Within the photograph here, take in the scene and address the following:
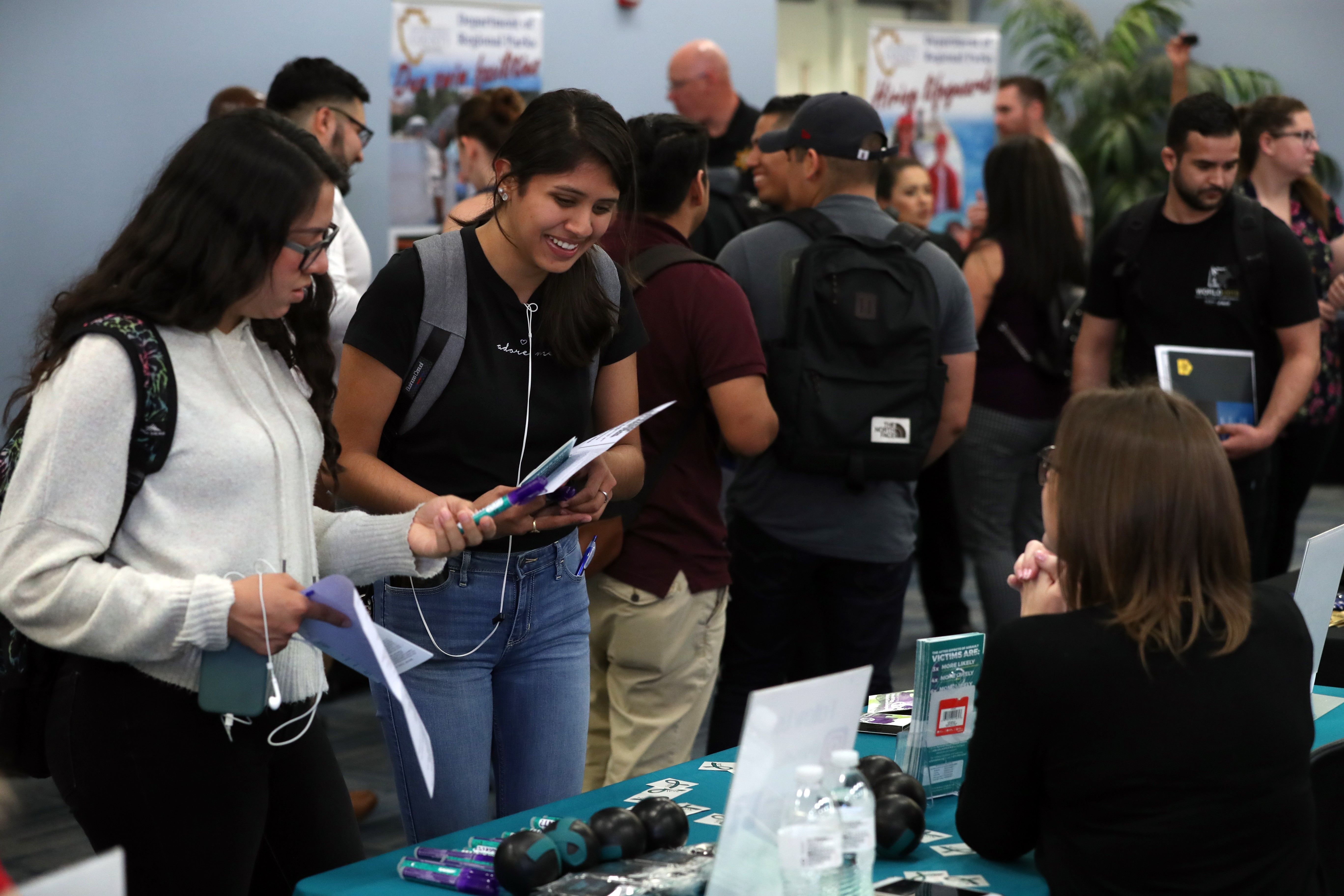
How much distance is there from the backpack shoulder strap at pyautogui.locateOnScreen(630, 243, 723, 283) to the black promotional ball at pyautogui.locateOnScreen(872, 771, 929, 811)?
1.29 metres

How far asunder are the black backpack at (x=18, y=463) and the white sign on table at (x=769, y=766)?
755mm

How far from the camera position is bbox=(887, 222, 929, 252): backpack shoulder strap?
10.3 feet

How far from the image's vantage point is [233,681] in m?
1.60

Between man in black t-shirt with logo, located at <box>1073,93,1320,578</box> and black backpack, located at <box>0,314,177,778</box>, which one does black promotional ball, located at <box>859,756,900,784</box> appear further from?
man in black t-shirt with logo, located at <box>1073,93,1320,578</box>

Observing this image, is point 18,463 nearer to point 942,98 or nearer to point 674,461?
point 674,461

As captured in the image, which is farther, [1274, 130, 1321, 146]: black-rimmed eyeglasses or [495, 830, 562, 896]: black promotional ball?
[1274, 130, 1321, 146]: black-rimmed eyeglasses

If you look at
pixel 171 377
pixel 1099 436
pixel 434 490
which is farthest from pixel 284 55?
pixel 1099 436

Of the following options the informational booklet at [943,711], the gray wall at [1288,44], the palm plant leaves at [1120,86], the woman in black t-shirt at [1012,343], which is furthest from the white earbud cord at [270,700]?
the gray wall at [1288,44]

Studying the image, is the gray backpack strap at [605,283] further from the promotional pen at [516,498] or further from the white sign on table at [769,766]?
the white sign on table at [769,766]

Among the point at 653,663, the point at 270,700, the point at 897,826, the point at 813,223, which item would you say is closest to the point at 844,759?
the point at 897,826

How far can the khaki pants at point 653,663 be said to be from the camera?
275cm

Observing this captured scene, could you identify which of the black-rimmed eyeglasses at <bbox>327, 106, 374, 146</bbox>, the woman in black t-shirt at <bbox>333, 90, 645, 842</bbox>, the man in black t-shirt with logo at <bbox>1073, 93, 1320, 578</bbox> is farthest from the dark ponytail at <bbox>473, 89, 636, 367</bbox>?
the man in black t-shirt with logo at <bbox>1073, 93, 1320, 578</bbox>

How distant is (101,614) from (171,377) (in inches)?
11.0

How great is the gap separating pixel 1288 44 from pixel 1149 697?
958cm
